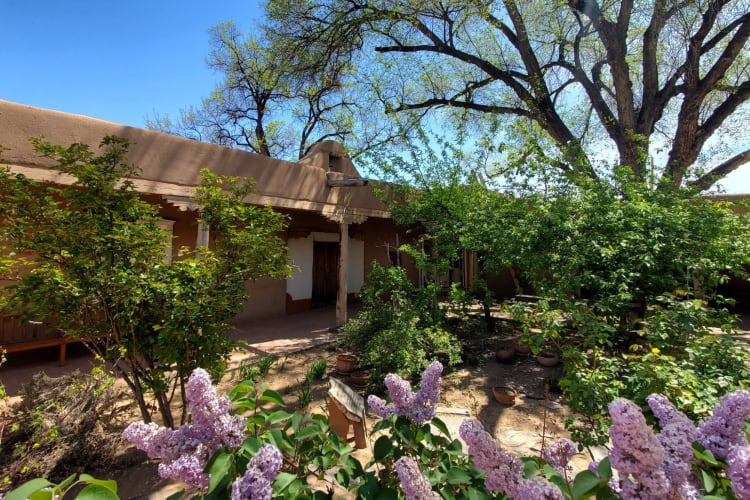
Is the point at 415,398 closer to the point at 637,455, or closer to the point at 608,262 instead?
the point at 637,455

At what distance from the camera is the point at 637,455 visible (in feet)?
2.57

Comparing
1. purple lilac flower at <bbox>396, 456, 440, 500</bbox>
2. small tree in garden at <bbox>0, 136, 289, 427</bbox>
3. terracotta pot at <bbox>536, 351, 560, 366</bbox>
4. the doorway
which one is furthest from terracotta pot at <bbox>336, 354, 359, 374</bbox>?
the doorway

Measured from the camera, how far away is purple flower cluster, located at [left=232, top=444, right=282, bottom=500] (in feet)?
2.89

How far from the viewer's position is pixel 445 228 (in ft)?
22.0

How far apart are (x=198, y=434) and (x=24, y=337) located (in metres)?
5.74

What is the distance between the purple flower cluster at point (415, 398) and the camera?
4.54ft

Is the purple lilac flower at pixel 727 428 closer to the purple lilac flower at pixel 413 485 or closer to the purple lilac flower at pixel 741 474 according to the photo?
the purple lilac flower at pixel 741 474

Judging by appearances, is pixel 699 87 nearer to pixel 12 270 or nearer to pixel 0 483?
pixel 12 270

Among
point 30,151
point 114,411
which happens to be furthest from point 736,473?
point 30,151

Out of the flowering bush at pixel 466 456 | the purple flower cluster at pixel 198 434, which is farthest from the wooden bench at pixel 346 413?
the purple flower cluster at pixel 198 434

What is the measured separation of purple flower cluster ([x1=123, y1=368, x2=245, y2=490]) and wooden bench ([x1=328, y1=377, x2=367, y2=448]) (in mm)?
2063

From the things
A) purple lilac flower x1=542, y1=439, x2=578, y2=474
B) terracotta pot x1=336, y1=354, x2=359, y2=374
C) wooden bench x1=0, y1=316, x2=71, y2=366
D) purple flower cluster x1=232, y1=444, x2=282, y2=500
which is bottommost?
terracotta pot x1=336, y1=354, x2=359, y2=374

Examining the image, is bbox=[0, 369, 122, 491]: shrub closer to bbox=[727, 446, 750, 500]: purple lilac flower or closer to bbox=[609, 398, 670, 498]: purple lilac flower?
bbox=[609, 398, 670, 498]: purple lilac flower

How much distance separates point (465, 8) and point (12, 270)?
9.64 m
